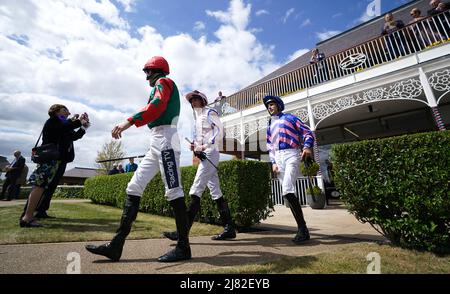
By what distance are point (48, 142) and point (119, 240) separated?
2.99 meters

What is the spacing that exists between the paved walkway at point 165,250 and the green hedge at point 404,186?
2.14 feet

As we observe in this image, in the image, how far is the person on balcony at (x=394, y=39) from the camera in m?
8.34

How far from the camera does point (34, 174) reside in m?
3.91

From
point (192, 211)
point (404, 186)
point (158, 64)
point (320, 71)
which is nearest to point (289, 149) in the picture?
point (404, 186)

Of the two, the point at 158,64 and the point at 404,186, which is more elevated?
the point at 158,64

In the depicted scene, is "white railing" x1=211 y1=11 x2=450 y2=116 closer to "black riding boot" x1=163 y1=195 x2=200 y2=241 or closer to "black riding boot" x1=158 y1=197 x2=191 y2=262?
"black riding boot" x1=163 y1=195 x2=200 y2=241

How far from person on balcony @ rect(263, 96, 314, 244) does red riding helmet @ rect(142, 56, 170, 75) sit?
5.88 ft

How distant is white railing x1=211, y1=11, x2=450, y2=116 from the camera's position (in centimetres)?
780

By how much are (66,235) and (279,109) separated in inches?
143

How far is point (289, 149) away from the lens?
3459mm

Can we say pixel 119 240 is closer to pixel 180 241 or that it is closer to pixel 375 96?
pixel 180 241

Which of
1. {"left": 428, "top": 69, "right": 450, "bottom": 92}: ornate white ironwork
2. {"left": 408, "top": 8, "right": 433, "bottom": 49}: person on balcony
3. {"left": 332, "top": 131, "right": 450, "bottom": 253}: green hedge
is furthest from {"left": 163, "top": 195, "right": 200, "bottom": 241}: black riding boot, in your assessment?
{"left": 408, "top": 8, "right": 433, "bottom": 49}: person on balcony

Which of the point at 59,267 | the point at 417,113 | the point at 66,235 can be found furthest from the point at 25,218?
the point at 417,113
